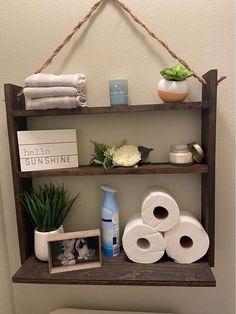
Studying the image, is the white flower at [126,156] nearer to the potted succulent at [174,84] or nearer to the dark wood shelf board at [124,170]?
the dark wood shelf board at [124,170]

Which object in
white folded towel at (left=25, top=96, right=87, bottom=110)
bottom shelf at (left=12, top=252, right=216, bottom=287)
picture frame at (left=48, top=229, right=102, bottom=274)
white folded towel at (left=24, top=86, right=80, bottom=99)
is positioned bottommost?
bottom shelf at (left=12, top=252, right=216, bottom=287)

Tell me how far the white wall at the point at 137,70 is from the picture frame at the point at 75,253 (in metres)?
0.11

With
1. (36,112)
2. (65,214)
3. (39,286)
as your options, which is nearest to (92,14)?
(36,112)

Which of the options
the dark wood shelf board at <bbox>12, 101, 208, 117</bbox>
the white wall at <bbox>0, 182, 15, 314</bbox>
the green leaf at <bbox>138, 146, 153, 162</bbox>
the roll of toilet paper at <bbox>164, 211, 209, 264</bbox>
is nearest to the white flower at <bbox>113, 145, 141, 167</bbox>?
the green leaf at <bbox>138, 146, 153, 162</bbox>

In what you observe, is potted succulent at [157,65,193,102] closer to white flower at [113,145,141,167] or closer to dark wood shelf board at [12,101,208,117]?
dark wood shelf board at [12,101,208,117]

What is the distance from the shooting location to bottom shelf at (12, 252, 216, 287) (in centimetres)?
73

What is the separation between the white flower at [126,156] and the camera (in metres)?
0.78

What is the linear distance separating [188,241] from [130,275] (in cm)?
21

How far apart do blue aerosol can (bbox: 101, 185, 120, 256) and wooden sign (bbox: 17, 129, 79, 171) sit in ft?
0.47

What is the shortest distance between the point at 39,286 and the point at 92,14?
966mm

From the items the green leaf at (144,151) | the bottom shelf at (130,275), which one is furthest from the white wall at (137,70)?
the bottom shelf at (130,275)

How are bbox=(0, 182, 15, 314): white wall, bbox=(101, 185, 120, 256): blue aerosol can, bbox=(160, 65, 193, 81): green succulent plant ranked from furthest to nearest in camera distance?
bbox=(0, 182, 15, 314): white wall, bbox=(101, 185, 120, 256): blue aerosol can, bbox=(160, 65, 193, 81): green succulent plant

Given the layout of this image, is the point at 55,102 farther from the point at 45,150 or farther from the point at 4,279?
the point at 4,279

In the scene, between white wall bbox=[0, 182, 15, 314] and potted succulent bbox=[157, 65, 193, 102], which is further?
white wall bbox=[0, 182, 15, 314]
